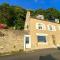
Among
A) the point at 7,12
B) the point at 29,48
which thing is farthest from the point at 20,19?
the point at 29,48

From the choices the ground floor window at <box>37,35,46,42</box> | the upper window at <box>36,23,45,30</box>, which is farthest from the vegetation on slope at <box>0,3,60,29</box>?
the ground floor window at <box>37,35,46,42</box>

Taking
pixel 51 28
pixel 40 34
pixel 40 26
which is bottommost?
pixel 40 34

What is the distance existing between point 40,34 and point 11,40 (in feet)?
27.0

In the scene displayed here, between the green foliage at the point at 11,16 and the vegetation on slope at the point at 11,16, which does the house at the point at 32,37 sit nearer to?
the vegetation on slope at the point at 11,16

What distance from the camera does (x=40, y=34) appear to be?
3984 cm

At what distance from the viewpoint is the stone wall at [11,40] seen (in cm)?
3279

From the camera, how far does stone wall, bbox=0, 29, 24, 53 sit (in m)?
32.8

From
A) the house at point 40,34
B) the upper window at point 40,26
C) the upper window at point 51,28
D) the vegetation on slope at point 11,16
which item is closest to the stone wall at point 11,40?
the house at point 40,34

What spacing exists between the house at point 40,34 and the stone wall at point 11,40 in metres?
1.44

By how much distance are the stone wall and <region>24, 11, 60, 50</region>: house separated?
1.44 m

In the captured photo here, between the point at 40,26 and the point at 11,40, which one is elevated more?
the point at 40,26

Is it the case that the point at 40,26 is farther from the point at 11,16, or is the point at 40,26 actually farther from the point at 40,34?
the point at 11,16

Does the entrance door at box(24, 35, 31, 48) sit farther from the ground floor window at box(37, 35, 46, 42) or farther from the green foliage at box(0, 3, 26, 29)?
the green foliage at box(0, 3, 26, 29)

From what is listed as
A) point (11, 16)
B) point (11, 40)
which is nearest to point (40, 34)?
point (11, 40)
